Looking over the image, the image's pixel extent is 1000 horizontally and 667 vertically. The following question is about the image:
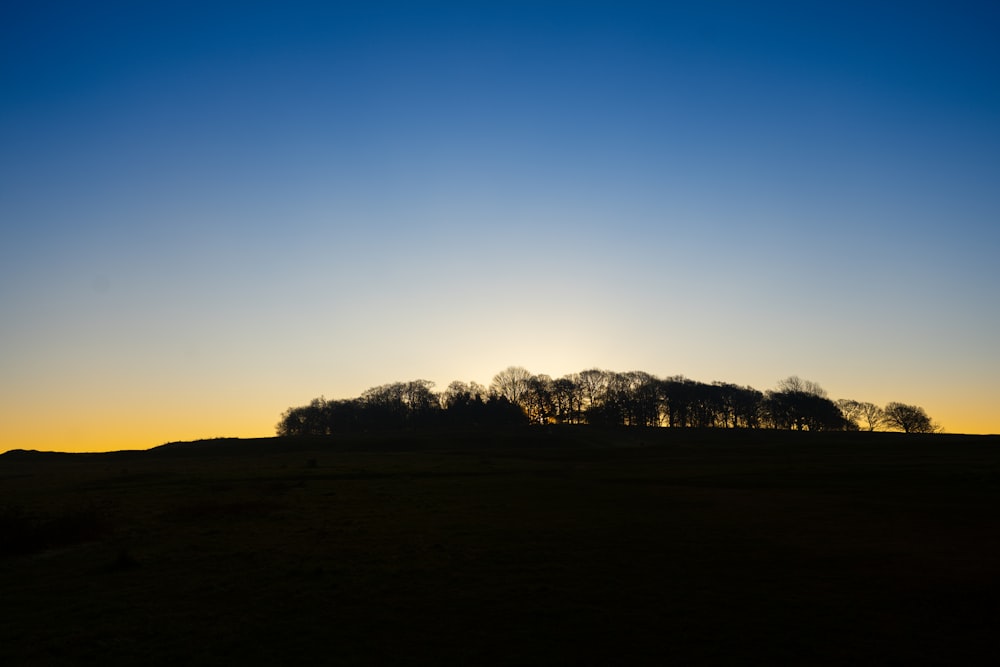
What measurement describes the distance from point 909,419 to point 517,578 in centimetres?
21058

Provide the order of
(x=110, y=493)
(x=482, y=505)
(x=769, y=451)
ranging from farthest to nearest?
1. (x=769, y=451)
2. (x=110, y=493)
3. (x=482, y=505)

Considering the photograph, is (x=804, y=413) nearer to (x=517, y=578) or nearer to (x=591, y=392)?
(x=591, y=392)

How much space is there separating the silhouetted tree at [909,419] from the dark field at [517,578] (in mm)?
170072

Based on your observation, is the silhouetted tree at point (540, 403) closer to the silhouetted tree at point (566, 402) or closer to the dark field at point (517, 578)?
the silhouetted tree at point (566, 402)

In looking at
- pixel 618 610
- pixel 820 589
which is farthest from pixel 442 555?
pixel 820 589

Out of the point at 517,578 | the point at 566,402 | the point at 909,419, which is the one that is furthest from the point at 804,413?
the point at 517,578

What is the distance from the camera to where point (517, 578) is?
20422mm

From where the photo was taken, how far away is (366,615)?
16891 millimetres

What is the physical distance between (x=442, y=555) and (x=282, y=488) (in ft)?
110

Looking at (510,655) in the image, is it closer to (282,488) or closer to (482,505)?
A: (482,505)

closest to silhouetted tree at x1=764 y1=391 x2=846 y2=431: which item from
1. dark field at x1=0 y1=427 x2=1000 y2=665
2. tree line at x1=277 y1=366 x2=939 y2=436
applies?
tree line at x1=277 y1=366 x2=939 y2=436

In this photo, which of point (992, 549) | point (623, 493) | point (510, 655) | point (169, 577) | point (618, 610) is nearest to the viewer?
point (510, 655)

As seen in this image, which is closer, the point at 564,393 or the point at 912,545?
the point at 912,545

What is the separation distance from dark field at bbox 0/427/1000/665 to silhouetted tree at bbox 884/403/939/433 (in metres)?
170
